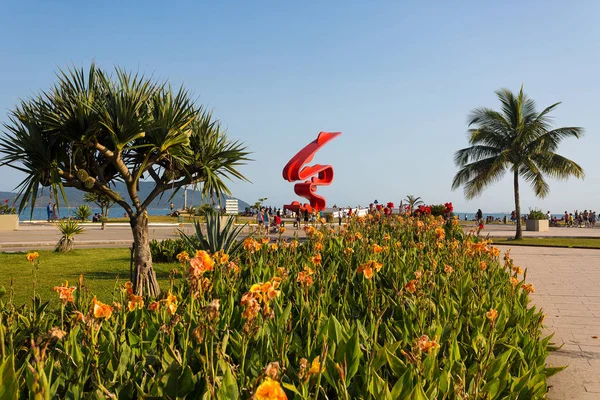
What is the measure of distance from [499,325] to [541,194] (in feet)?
Answer: 73.3

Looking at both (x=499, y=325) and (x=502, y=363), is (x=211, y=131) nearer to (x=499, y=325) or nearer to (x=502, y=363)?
(x=499, y=325)

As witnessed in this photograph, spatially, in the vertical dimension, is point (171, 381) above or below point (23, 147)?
below

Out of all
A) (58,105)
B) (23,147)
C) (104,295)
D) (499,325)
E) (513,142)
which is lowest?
(104,295)

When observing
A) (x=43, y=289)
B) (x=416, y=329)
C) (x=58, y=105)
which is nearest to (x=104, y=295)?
(x=43, y=289)

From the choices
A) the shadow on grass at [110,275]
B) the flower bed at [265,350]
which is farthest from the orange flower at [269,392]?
the shadow on grass at [110,275]

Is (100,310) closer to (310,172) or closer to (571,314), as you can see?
(571,314)

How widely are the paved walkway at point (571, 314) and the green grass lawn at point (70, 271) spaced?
517cm

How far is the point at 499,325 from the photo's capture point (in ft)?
10.3

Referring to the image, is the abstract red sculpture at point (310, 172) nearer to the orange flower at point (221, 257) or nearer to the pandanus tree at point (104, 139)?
the pandanus tree at point (104, 139)

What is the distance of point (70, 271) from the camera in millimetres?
10211

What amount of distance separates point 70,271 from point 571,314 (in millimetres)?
8979

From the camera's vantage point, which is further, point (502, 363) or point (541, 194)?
point (541, 194)

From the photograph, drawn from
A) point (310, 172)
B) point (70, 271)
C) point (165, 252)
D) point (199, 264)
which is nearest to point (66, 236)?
point (165, 252)

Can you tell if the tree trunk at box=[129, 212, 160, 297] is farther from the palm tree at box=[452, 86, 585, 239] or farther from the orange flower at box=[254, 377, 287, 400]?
the palm tree at box=[452, 86, 585, 239]
